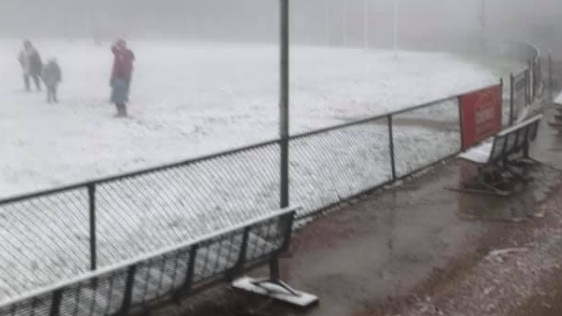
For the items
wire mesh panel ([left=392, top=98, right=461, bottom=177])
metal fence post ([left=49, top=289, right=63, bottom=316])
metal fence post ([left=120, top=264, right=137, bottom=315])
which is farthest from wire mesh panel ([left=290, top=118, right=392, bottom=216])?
metal fence post ([left=49, top=289, right=63, bottom=316])

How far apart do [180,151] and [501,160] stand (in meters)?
6.33

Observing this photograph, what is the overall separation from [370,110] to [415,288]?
14854 mm

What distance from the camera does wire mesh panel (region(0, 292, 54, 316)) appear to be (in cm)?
504

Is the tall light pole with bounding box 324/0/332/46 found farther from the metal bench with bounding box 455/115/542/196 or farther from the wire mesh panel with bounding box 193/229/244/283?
the wire mesh panel with bounding box 193/229/244/283

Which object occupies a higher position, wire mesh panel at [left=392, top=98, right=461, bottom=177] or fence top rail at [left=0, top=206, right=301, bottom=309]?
fence top rail at [left=0, top=206, right=301, bottom=309]

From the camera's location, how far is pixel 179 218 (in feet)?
32.6

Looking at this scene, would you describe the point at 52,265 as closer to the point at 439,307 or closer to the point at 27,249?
the point at 27,249

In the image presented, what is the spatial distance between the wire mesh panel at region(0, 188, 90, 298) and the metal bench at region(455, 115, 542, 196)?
515cm

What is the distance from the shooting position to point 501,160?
11.7 meters

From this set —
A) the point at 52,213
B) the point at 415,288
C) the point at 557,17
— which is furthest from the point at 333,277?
the point at 557,17

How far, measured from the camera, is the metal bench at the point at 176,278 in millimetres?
5316

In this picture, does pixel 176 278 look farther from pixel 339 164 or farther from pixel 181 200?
pixel 339 164

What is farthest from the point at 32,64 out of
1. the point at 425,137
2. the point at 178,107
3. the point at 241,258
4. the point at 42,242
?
the point at 241,258

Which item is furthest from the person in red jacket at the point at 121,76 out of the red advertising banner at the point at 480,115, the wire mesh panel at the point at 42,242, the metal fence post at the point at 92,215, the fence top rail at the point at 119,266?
the fence top rail at the point at 119,266
